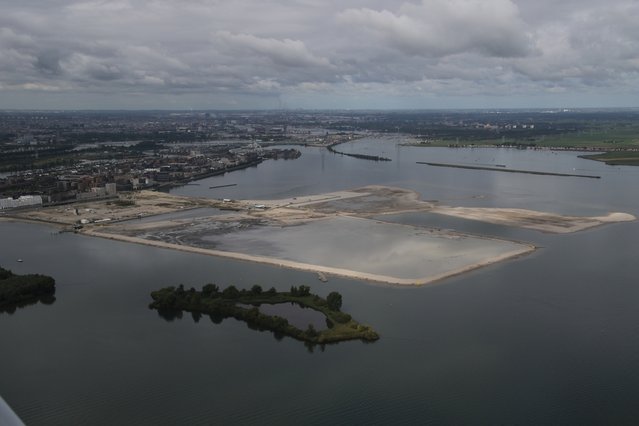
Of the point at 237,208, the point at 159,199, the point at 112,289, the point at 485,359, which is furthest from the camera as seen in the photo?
the point at 159,199

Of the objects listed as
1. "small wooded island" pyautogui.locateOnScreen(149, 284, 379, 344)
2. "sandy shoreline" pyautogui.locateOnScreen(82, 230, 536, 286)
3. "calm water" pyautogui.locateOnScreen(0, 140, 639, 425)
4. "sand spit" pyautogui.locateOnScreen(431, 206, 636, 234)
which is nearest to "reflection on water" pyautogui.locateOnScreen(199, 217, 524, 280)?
"sandy shoreline" pyautogui.locateOnScreen(82, 230, 536, 286)

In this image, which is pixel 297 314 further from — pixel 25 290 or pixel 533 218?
pixel 533 218

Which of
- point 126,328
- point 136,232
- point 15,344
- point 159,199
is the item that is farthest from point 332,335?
point 159,199

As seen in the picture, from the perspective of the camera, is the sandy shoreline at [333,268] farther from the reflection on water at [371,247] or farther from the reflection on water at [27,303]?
the reflection on water at [27,303]

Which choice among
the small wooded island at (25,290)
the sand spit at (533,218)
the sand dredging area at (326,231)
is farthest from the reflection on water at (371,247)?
the small wooded island at (25,290)

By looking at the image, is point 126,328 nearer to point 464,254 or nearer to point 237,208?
point 464,254

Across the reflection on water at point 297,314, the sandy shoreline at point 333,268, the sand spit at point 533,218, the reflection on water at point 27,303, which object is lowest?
the reflection on water at point 27,303

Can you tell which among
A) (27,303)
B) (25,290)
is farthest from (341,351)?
(25,290)
